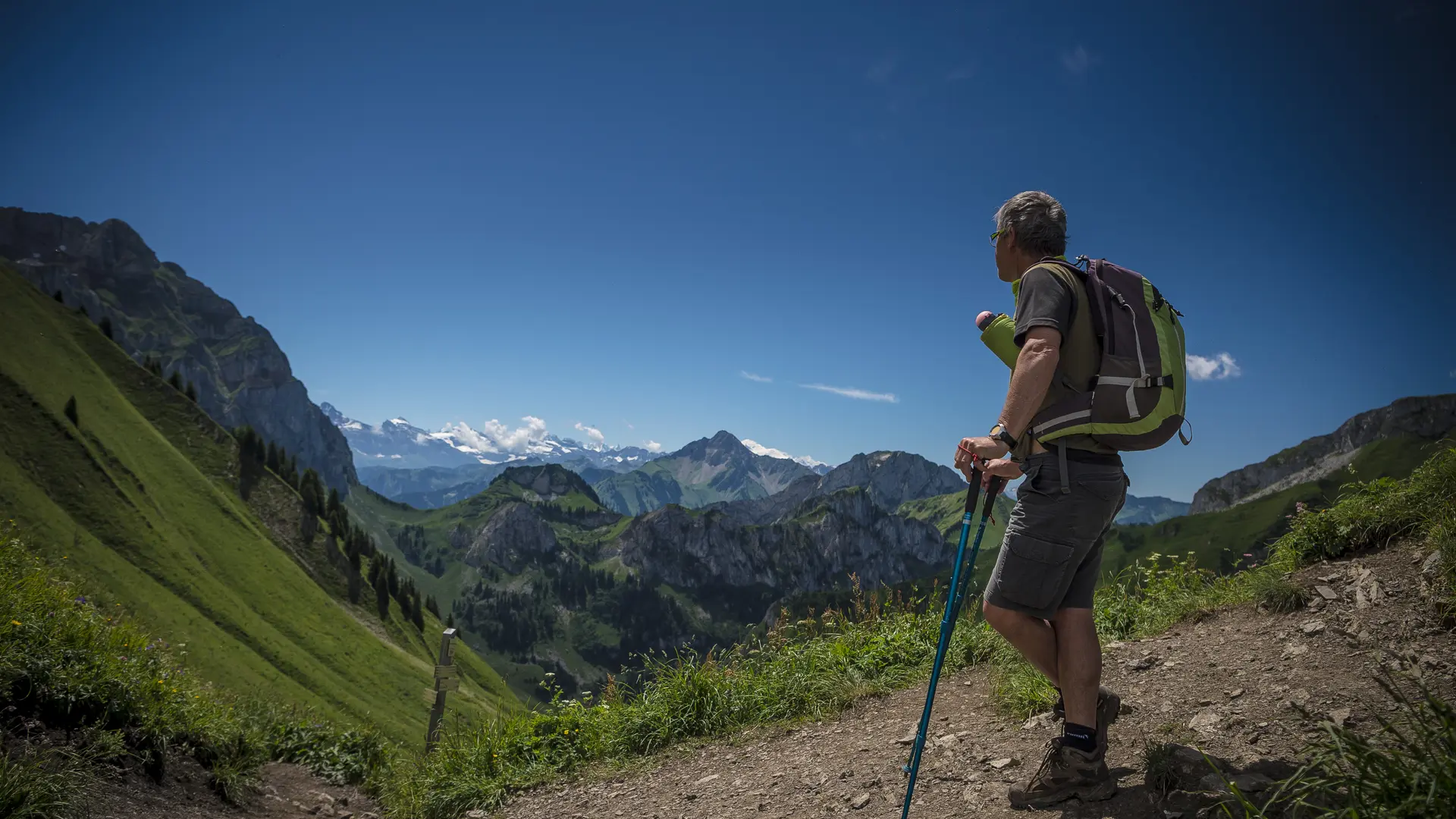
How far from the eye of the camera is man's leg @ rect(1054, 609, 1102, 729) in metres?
3.99

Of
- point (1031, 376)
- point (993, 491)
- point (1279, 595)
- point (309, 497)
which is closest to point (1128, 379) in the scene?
point (1031, 376)

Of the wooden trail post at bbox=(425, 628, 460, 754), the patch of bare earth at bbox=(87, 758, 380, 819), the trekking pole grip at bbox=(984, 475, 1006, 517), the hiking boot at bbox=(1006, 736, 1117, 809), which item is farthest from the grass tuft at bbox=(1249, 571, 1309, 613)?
the patch of bare earth at bbox=(87, 758, 380, 819)

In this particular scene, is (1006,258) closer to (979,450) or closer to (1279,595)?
(979,450)

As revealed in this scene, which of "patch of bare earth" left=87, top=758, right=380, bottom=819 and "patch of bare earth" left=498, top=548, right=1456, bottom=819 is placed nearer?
"patch of bare earth" left=498, top=548, right=1456, bottom=819

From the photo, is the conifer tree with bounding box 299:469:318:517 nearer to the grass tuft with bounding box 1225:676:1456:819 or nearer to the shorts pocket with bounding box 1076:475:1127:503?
the shorts pocket with bounding box 1076:475:1127:503

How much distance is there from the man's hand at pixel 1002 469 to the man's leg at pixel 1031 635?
0.79 metres

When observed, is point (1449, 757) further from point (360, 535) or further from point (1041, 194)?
point (360, 535)

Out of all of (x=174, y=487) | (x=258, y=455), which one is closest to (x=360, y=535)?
(x=258, y=455)

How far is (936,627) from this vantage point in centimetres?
832

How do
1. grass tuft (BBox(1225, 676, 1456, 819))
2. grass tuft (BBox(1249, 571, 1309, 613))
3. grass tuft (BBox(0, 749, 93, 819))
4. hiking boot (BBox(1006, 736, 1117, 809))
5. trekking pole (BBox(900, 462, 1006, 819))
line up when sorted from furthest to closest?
grass tuft (BBox(1249, 571, 1309, 613)) < grass tuft (BBox(0, 749, 93, 819)) < trekking pole (BBox(900, 462, 1006, 819)) < hiking boot (BBox(1006, 736, 1117, 809)) < grass tuft (BBox(1225, 676, 1456, 819))

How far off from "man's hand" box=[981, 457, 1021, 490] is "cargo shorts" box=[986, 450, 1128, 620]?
0.27 feet

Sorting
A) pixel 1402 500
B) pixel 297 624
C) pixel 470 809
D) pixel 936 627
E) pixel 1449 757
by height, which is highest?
pixel 1402 500

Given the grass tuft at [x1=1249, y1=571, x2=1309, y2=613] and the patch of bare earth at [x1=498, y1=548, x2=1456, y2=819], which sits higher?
the grass tuft at [x1=1249, y1=571, x2=1309, y2=613]

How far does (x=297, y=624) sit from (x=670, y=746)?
96.4 meters
